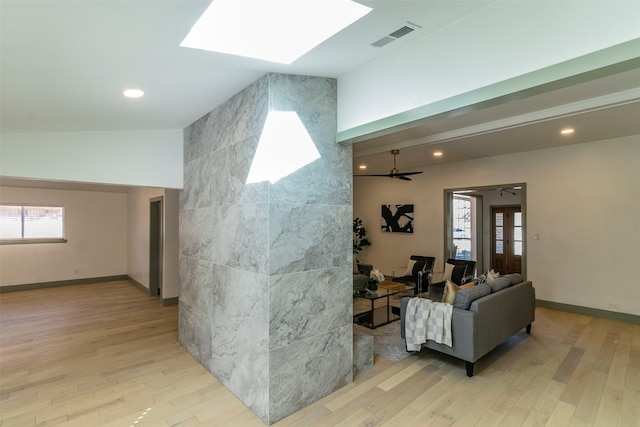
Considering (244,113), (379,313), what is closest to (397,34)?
(244,113)

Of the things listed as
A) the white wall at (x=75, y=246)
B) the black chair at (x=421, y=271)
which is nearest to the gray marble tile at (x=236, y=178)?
the black chair at (x=421, y=271)

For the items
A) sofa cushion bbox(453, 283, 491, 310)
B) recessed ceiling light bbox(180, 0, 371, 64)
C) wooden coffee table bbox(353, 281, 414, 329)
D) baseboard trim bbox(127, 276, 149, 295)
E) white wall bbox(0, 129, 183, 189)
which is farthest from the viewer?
baseboard trim bbox(127, 276, 149, 295)

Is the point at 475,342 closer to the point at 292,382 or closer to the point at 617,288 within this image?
the point at 292,382

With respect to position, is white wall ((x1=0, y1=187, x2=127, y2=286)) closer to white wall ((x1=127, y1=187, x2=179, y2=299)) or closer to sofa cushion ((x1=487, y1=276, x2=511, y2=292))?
white wall ((x1=127, y1=187, x2=179, y2=299))

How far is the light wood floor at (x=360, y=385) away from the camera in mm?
2514

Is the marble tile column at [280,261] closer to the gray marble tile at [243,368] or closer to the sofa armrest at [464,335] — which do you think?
the gray marble tile at [243,368]

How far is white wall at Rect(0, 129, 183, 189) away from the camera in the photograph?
116 inches

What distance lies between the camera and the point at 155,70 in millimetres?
2189

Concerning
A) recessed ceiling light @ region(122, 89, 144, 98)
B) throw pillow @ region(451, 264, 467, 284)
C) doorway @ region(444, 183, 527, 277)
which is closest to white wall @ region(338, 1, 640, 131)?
recessed ceiling light @ region(122, 89, 144, 98)

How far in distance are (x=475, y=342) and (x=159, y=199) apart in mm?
5727

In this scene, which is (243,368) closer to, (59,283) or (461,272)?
(461,272)

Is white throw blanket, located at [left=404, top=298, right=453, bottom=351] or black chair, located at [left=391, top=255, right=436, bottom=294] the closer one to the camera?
white throw blanket, located at [left=404, top=298, right=453, bottom=351]

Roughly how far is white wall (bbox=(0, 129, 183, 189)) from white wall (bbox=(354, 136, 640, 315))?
5.58 metres

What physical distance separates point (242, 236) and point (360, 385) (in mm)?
1740
